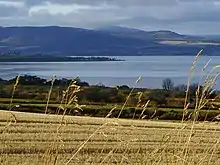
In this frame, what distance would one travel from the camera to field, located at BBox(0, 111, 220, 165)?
3445 millimetres

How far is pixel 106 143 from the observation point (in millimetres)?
4988

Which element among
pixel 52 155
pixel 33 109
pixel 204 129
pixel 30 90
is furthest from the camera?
pixel 30 90

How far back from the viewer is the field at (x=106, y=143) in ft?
11.3

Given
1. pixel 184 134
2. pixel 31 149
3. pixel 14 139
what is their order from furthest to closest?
1. pixel 14 139
2. pixel 31 149
3. pixel 184 134

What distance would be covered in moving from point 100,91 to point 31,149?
31.1 metres

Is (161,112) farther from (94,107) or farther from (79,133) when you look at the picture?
(79,133)

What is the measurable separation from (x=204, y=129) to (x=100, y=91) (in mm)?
40773

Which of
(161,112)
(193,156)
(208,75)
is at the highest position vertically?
(208,75)

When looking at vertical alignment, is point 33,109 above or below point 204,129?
below

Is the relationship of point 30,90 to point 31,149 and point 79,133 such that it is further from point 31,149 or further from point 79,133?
point 31,149

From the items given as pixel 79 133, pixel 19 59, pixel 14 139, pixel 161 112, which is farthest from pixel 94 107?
pixel 19 59

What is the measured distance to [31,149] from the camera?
44.0 ft

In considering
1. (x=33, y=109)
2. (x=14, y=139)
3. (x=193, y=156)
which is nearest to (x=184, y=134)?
(x=193, y=156)

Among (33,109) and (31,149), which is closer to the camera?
(31,149)
